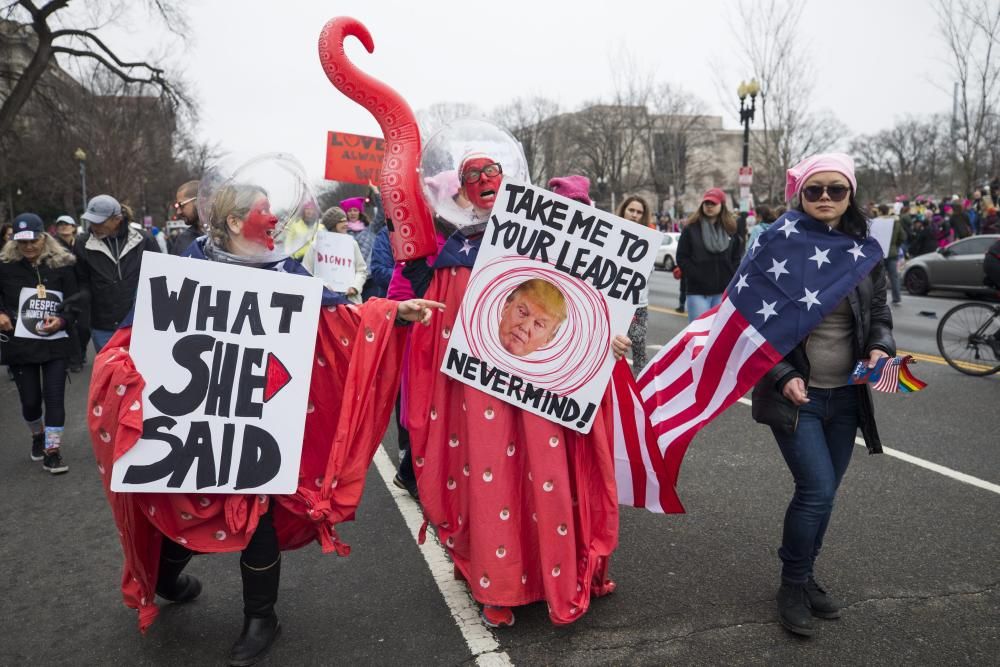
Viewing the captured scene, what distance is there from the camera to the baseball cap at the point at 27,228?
5.22 metres

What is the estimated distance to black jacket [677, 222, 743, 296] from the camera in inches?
279

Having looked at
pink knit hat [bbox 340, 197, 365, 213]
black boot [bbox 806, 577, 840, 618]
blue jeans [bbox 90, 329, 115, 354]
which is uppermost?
pink knit hat [bbox 340, 197, 365, 213]

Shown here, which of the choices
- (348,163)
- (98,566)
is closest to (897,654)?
(98,566)

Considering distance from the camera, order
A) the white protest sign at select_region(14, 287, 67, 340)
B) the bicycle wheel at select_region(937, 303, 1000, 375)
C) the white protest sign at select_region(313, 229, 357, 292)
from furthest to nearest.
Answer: the bicycle wheel at select_region(937, 303, 1000, 375) < the white protest sign at select_region(313, 229, 357, 292) < the white protest sign at select_region(14, 287, 67, 340)

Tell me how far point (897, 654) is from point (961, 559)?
3.37 ft

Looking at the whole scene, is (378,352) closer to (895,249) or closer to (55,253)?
(55,253)

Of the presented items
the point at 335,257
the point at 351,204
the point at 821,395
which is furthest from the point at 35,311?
the point at 821,395

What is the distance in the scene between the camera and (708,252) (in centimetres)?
714

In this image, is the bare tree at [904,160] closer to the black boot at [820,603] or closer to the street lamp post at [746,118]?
the street lamp post at [746,118]

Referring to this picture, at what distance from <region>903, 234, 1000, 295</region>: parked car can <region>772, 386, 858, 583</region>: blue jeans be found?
13.3 m

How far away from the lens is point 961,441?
532 cm

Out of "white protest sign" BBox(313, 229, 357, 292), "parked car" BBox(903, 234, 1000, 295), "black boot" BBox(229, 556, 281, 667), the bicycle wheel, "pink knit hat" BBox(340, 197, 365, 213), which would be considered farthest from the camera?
"parked car" BBox(903, 234, 1000, 295)

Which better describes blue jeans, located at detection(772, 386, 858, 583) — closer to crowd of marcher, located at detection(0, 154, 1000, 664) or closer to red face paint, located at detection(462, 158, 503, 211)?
crowd of marcher, located at detection(0, 154, 1000, 664)

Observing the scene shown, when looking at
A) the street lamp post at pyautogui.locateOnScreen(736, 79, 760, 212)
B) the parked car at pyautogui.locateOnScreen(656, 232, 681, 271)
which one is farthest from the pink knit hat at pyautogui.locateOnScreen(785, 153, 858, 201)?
the parked car at pyautogui.locateOnScreen(656, 232, 681, 271)
